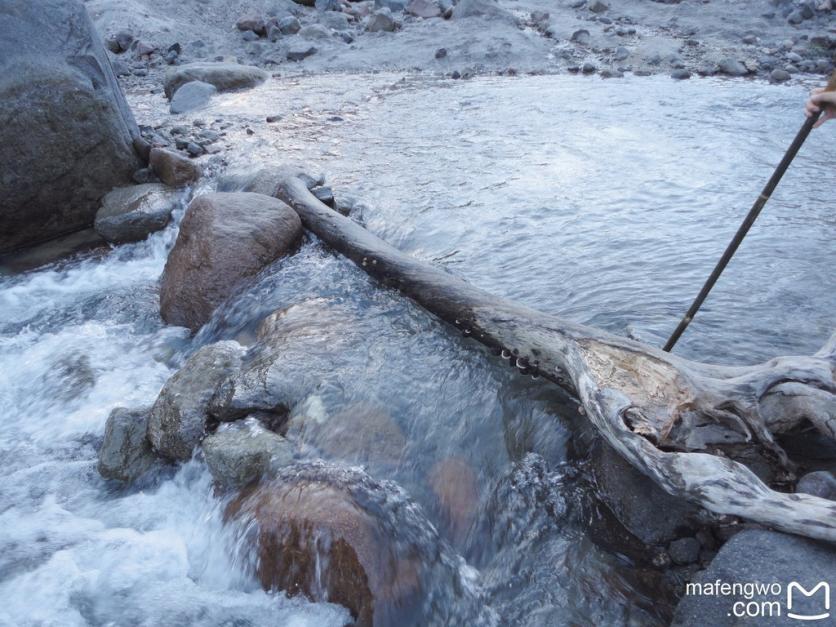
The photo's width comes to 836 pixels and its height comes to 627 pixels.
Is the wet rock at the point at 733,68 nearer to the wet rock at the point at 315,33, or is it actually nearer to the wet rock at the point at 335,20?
the wet rock at the point at 315,33

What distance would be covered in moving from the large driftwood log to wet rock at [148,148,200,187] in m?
5.09

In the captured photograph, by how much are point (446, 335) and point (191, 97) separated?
31.2 ft

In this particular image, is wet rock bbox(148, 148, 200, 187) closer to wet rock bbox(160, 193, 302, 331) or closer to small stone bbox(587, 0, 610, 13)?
wet rock bbox(160, 193, 302, 331)

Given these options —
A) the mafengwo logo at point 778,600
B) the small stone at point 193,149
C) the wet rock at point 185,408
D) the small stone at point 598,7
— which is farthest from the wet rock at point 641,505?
the small stone at point 598,7

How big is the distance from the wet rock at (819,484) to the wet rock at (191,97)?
37.2 feet

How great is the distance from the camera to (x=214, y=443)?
3279 mm

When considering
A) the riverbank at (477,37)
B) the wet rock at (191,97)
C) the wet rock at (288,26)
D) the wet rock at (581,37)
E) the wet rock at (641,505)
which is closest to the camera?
the wet rock at (641,505)

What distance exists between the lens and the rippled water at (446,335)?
9.23ft

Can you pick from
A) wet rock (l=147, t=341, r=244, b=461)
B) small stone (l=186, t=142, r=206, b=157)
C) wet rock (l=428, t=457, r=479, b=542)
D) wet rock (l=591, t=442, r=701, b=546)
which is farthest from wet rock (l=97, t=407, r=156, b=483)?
small stone (l=186, t=142, r=206, b=157)

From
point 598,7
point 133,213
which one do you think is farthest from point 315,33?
point 133,213

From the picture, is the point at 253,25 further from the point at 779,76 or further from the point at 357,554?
the point at 357,554

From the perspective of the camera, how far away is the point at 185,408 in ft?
11.5

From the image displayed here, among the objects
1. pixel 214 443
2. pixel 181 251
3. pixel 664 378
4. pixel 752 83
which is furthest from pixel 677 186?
pixel 752 83

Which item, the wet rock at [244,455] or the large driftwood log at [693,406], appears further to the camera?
the wet rock at [244,455]
